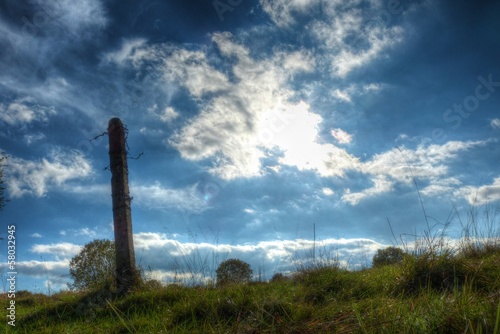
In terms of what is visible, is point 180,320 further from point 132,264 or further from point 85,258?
point 85,258

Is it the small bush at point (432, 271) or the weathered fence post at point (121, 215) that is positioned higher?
the weathered fence post at point (121, 215)

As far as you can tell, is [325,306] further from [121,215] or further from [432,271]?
[121,215]

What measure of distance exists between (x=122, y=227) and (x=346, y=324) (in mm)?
9278

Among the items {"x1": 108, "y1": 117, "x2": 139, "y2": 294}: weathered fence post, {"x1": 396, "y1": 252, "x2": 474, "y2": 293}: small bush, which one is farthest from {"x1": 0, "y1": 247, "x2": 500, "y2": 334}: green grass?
{"x1": 108, "y1": 117, "x2": 139, "y2": 294}: weathered fence post

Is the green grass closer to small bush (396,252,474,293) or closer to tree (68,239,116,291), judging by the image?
small bush (396,252,474,293)

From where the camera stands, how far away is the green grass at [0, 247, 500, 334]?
2615 mm

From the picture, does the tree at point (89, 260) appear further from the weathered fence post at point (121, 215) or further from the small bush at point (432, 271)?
the small bush at point (432, 271)

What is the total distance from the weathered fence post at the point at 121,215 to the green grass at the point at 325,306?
102 cm

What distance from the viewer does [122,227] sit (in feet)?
36.0

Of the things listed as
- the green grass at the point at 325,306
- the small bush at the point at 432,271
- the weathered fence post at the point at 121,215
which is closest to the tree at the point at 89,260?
the weathered fence post at the point at 121,215

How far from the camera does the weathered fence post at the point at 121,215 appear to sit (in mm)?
10492

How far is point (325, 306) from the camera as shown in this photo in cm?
443

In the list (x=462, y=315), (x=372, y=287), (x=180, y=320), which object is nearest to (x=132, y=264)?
(x=180, y=320)

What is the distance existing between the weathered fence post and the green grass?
1016 mm
